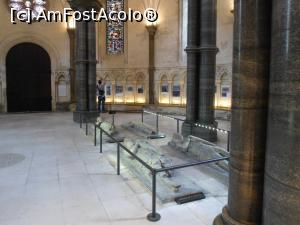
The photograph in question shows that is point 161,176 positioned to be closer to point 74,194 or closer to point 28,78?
point 74,194

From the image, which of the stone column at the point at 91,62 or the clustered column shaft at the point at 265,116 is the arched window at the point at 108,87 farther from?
the clustered column shaft at the point at 265,116

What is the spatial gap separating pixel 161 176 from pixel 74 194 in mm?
1502

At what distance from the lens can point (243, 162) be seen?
8.45 feet

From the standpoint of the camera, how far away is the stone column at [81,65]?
12938mm

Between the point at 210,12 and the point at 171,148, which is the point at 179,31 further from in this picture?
the point at 171,148

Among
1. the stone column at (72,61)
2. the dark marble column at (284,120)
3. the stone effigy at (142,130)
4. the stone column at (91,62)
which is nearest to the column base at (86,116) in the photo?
the stone column at (91,62)

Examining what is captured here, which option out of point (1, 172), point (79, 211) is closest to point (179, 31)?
point (1, 172)

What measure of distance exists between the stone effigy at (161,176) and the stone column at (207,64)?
3371mm

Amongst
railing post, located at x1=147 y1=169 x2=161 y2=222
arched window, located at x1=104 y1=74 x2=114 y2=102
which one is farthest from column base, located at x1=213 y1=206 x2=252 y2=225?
arched window, located at x1=104 y1=74 x2=114 y2=102

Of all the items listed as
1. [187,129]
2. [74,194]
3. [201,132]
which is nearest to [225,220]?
[74,194]

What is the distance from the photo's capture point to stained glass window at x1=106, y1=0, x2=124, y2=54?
1836 cm

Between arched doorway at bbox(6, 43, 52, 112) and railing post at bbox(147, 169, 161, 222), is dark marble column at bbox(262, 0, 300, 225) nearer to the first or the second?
railing post at bbox(147, 169, 161, 222)

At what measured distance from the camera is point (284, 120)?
2055 mm

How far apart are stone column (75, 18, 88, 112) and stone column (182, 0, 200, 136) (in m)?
5.59
